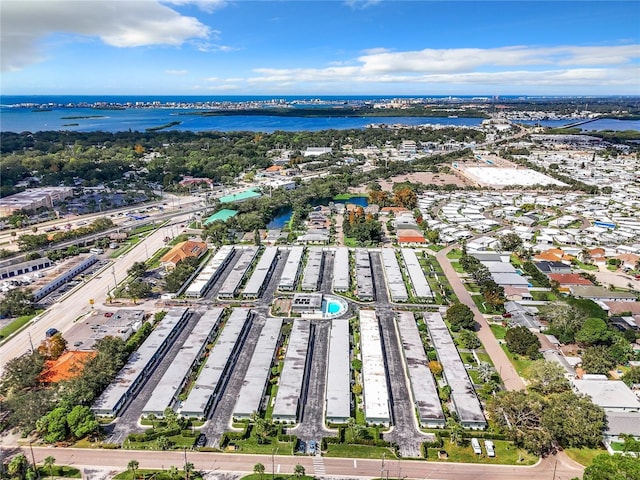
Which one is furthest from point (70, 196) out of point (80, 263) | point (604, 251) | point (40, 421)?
point (604, 251)

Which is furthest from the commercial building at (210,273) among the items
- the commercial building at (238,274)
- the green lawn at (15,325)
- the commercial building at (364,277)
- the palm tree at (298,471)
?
the palm tree at (298,471)

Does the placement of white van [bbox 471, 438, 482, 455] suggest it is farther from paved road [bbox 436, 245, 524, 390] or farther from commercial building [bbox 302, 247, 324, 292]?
commercial building [bbox 302, 247, 324, 292]

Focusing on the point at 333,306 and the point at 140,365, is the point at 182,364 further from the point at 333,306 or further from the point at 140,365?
the point at 333,306

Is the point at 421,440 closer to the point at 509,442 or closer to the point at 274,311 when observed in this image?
the point at 509,442

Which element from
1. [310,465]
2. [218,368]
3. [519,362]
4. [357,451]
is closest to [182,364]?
[218,368]

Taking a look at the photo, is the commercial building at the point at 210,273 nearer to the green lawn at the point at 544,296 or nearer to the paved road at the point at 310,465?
the paved road at the point at 310,465

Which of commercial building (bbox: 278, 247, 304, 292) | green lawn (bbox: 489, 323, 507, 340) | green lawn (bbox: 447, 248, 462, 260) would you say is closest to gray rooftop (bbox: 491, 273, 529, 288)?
green lawn (bbox: 447, 248, 462, 260)
